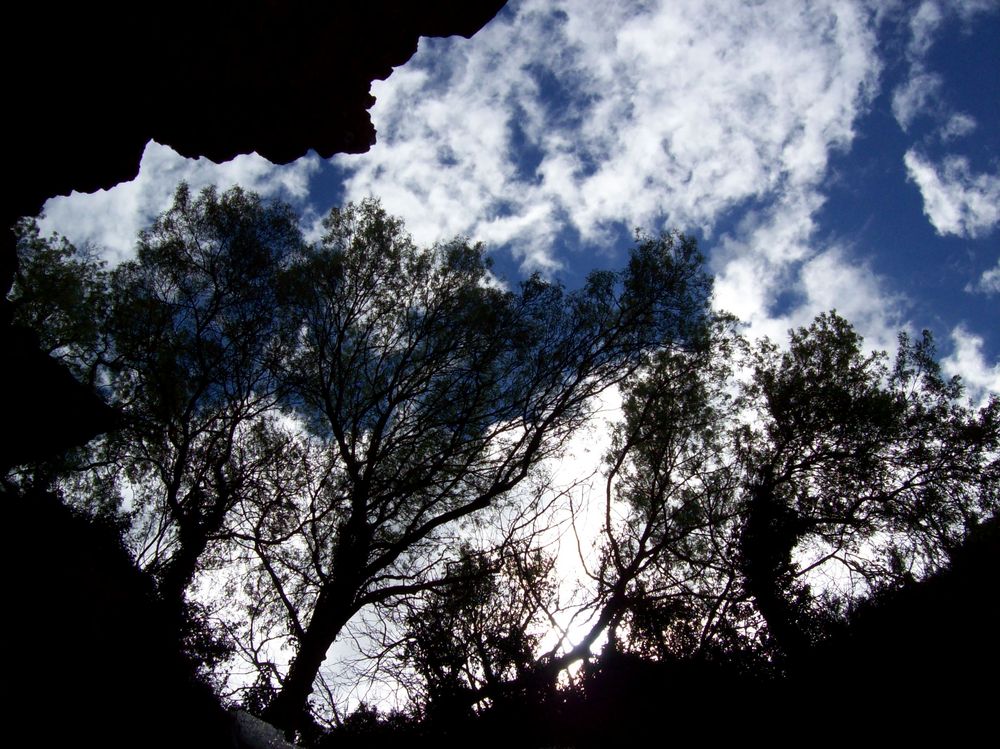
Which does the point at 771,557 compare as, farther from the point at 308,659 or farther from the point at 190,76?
the point at 190,76

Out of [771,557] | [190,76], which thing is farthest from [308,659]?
[771,557]

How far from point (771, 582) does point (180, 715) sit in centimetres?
1342

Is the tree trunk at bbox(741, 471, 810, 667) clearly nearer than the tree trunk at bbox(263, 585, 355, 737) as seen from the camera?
No

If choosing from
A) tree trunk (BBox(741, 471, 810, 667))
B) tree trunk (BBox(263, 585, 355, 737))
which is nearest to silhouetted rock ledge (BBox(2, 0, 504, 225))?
tree trunk (BBox(263, 585, 355, 737))

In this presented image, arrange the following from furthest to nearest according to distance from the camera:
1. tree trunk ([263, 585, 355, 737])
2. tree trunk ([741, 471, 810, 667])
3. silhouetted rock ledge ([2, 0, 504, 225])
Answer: tree trunk ([741, 471, 810, 667])
tree trunk ([263, 585, 355, 737])
silhouetted rock ledge ([2, 0, 504, 225])

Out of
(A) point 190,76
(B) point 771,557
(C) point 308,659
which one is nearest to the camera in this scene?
(A) point 190,76

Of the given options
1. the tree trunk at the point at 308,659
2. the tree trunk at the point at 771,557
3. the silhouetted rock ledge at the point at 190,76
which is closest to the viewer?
the silhouetted rock ledge at the point at 190,76

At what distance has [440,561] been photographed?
13.8 m

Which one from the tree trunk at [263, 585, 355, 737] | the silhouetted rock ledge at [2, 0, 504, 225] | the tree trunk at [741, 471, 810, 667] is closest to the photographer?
the silhouetted rock ledge at [2, 0, 504, 225]

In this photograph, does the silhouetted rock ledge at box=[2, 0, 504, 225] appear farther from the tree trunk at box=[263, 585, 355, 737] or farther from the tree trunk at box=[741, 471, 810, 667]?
the tree trunk at box=[741, 471, 810, 667]

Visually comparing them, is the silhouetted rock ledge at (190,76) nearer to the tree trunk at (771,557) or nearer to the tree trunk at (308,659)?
the tree trunk at (308,659)

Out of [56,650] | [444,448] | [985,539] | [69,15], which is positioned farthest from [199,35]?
[985,539]

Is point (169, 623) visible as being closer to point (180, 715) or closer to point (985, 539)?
point (180, 715)

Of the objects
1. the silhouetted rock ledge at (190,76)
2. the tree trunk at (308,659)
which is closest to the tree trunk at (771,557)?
the tree trunk at (308,659)
